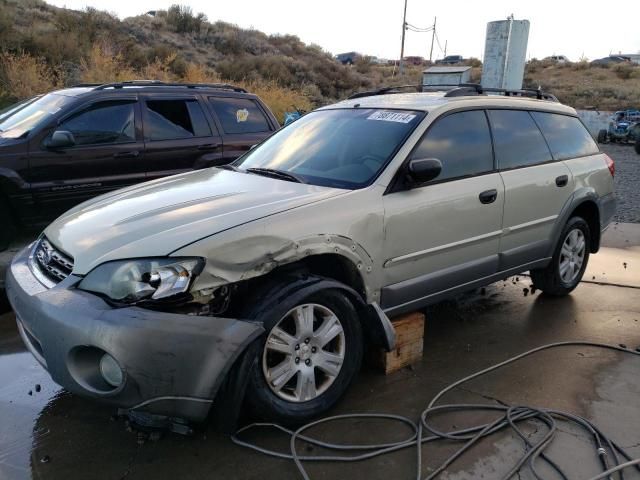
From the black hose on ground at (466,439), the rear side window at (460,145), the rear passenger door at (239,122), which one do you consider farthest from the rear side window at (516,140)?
the rear passenger door at (239,122)

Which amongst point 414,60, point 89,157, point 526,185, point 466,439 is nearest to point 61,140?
point 89,157

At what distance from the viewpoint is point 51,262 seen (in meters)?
2.93

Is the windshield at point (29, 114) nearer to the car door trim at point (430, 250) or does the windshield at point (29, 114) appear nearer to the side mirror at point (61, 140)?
the side mirror at point (61, 140)

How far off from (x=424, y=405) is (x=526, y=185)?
1941 mm

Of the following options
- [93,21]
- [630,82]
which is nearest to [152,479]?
[93,21]

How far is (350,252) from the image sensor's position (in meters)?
3.02

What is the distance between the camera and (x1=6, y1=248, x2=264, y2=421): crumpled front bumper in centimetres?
233

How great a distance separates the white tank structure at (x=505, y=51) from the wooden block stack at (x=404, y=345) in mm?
9307

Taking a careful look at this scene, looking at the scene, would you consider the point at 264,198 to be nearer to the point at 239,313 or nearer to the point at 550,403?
the point at 239,313

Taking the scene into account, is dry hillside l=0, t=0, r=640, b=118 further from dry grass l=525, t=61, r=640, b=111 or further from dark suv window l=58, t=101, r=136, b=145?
dark suv window l=58, t=101, r=136, b=145

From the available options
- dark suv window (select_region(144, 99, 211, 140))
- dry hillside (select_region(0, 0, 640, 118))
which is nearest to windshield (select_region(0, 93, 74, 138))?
dark suv window (select_region(144, 99, 211, 140))

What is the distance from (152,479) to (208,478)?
0.85 ft

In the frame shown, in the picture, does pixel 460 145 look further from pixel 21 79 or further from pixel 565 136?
pixel 21 79

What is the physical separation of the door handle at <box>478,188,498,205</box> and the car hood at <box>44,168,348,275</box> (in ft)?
Answer: 3.80
